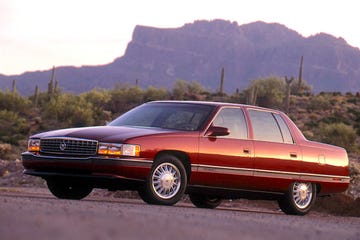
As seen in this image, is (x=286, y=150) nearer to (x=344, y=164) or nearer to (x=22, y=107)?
(x=344, y=164)

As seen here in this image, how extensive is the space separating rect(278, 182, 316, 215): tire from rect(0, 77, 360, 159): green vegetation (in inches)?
863

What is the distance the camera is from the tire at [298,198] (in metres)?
13.7

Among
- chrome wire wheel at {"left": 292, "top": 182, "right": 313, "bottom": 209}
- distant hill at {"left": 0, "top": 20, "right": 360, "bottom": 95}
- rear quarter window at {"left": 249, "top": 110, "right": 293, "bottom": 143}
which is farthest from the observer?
distant hill at {"left": 0, "top": 20, "right": 360, "bottom": 95}

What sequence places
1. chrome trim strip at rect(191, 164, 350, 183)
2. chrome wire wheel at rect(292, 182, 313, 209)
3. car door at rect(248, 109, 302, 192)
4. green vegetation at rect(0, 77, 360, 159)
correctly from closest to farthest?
chrome trim strip at rect(191, 164, 350, 183), car door at rect(248, 109, 302, 192), chrome wire wheel at rect(292, 182, 313, 209), green vegetation at rect(0, 77, 360, 159)

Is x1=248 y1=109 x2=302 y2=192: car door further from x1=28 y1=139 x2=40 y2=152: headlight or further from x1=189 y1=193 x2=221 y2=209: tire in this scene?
x1=28 y1=139 x2=40 y2=152: headlight

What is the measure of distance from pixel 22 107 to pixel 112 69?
128152mm

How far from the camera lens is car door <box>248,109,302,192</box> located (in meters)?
13.2

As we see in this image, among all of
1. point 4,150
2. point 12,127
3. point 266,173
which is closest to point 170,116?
point 266,173

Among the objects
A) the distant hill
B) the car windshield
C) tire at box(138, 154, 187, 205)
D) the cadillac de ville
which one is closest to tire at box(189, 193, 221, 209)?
the cadillac de ville

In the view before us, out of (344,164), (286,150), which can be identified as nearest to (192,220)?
(286,150)

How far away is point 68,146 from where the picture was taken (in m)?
12.0

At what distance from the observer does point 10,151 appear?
33.9 meters

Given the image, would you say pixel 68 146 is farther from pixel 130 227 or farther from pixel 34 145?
pixel 130 227

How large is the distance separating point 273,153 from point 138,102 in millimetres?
44177
